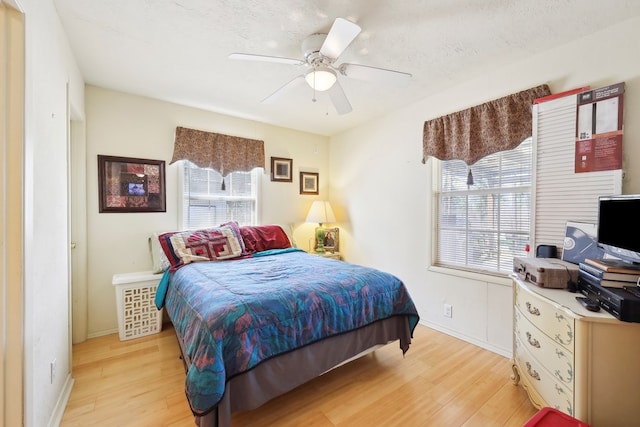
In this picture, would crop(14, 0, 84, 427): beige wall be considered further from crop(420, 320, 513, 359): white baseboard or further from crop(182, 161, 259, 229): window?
crop(420, 320, 513, 359): white baseboard

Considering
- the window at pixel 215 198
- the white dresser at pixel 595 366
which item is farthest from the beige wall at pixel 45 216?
the white dresser at pixel 595 366

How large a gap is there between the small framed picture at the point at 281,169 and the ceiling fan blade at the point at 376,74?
214 cm

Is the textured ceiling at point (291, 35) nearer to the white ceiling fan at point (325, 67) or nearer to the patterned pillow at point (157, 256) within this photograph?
the white ceiling fan at point (325, 67)

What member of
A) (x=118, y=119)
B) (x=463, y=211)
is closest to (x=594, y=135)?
(x=463, y=211)

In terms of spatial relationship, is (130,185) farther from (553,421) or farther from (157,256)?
(553,421)

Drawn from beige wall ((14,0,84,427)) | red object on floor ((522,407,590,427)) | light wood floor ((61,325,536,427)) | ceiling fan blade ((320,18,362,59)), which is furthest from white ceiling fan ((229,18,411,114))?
light wood floor ((61,325,536,427))

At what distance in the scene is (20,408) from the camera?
3.57ft

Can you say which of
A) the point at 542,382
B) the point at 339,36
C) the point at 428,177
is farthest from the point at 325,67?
the point at 542,382

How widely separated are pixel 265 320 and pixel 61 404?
1414 mm

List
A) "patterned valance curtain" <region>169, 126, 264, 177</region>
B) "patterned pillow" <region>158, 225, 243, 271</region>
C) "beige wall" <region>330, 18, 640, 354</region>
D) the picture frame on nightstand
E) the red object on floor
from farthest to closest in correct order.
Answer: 1. the picture frame on nightstand
2. "patterned valance curtain" <region>169, 126, 264, 177</region>
3. "patterned pillow" <region>158, 225, 243, 271</region>
4. "beige wall" <region>330, 18, 640, 354</region>
5. the red object on floor

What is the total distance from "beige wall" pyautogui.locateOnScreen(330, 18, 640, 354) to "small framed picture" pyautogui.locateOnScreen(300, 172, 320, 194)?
0.30m

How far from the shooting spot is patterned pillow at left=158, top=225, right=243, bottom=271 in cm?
262

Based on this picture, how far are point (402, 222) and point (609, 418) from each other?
2202 mm

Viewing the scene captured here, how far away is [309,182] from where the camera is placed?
166 inches
